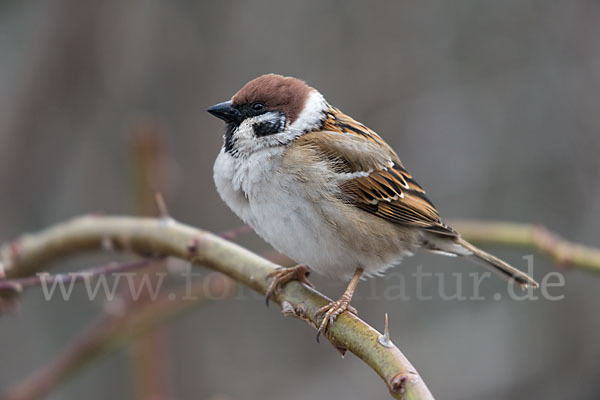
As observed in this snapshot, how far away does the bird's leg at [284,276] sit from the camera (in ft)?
8.63

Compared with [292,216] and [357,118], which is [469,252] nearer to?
[292,216]

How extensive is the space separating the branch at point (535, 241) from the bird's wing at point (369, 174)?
14 cm

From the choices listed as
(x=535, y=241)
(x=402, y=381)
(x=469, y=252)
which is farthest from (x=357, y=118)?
(x=402, y=381)

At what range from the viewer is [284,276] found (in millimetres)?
Answer: 2867

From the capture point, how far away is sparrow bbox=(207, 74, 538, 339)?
295 cm

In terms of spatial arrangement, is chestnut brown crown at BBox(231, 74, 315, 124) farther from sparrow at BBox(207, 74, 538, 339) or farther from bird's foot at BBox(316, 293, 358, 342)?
bird's foot at BBox(316, 293, 358, 342)

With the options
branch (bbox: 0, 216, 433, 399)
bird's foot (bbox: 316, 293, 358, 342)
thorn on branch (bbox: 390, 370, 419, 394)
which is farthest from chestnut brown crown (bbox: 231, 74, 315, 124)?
thorn on branch (bbox: 390, 370, 419, 394)

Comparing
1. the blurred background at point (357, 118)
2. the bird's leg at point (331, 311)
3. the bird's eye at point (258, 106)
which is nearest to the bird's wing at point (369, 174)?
the bird's eye at point (258, 106)

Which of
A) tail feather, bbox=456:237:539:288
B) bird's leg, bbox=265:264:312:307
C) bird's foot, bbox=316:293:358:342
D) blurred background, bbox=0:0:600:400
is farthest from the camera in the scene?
blurred background, bbox=0:0:600:400

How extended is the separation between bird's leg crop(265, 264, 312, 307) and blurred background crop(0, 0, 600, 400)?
2437 mm

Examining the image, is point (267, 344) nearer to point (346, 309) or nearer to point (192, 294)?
point (192, 294)

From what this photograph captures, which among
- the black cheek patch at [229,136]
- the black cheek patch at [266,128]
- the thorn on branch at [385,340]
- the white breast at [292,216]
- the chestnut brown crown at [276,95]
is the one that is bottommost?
the thorn on branch at [385,340]

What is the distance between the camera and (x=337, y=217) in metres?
3.01

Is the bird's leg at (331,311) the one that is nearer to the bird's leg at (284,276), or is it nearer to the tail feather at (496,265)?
the bird's leg at (284,276)
